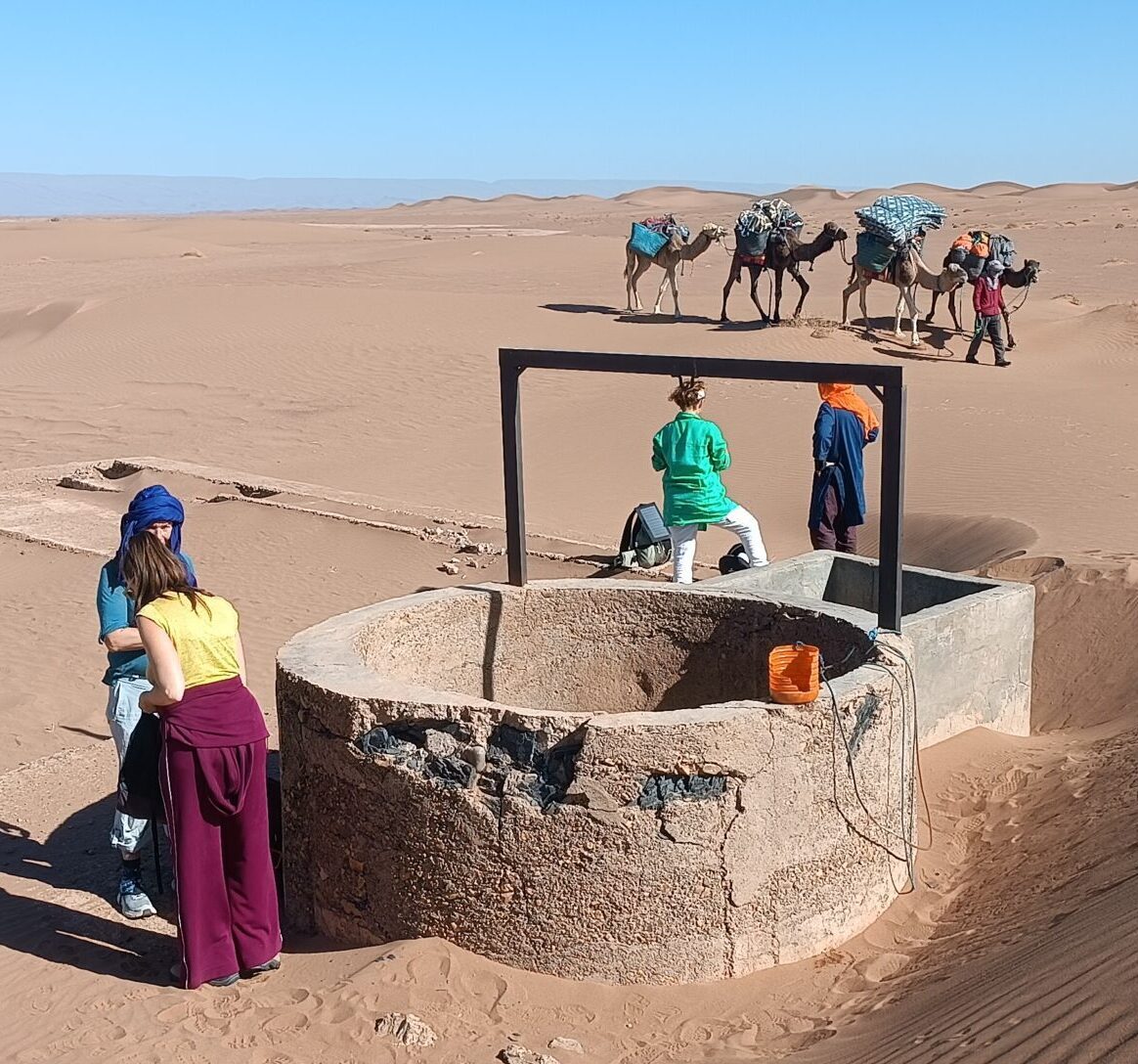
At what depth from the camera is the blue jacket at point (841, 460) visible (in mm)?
8383

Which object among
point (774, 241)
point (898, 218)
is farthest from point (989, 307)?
point (774, 241)

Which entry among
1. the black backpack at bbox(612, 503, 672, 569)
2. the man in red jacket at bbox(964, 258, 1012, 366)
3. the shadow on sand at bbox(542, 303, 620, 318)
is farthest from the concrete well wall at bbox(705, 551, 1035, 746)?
the shadow on sand at bbox(542, 303, 620, 318)

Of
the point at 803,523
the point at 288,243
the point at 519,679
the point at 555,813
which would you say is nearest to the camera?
the point at 555,813

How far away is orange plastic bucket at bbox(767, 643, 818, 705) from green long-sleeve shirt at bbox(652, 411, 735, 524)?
324cm

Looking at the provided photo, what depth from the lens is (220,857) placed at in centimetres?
472

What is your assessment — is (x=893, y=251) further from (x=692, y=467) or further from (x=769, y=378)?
(x=769, y=378)

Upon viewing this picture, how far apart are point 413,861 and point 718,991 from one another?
3.54 ft

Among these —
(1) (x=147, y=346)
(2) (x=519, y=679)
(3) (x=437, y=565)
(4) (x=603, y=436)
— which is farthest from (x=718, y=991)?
(1) (x=147, y=346)

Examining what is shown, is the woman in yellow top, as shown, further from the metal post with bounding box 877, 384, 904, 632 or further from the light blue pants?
the metal post with bounding box 877, 384, 904, 632

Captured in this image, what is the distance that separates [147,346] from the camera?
24688 millimetres

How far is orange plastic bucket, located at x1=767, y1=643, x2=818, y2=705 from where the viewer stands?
183 inches

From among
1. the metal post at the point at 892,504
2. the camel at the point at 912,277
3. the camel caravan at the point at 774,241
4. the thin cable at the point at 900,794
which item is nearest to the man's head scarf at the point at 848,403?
the metal post at the point at 892,504

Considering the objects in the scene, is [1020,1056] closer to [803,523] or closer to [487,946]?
[487,946]

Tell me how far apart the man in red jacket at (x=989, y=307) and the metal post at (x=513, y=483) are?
13178 millimetres
